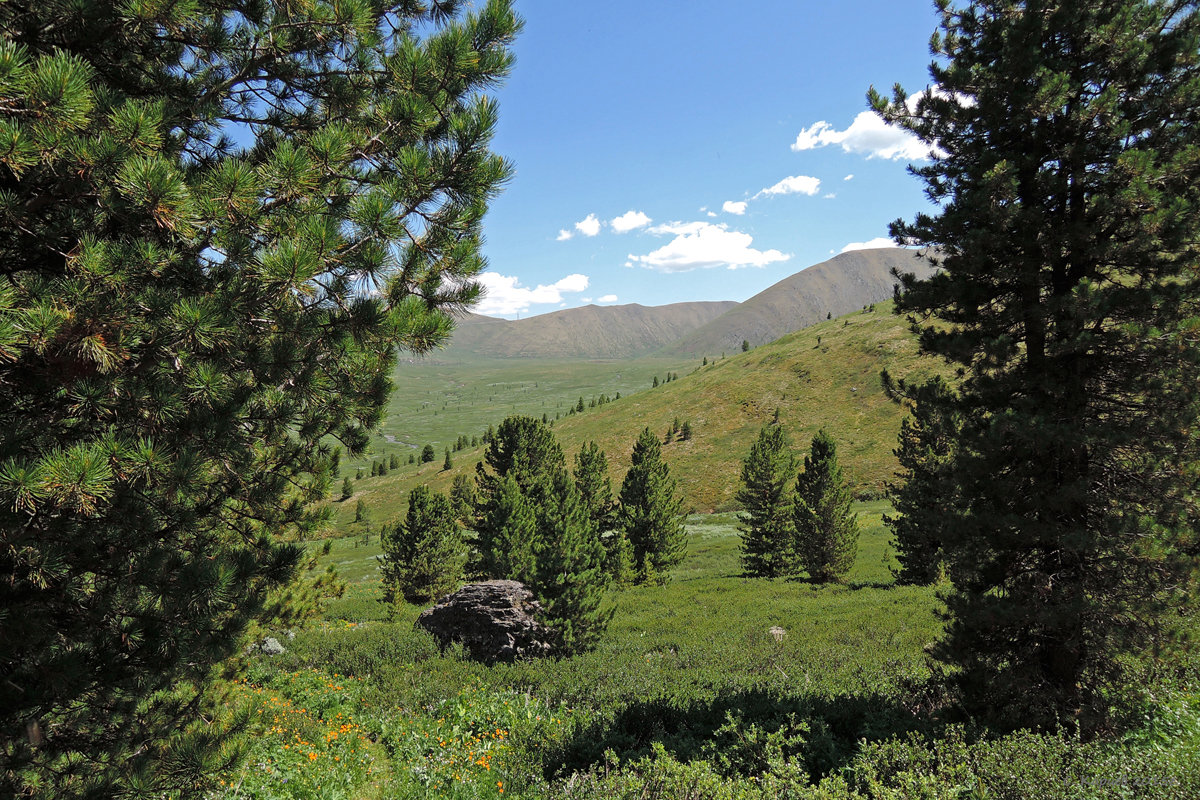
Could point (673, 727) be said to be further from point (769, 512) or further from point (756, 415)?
point (756, 415)

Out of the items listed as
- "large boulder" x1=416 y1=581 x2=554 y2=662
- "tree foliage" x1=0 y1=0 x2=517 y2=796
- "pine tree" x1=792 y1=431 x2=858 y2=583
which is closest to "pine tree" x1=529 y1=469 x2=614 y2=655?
"large boulder" x1=416 y1=581 x2=554 y2=662

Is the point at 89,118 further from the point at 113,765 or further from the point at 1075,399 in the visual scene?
the point at 1075,399

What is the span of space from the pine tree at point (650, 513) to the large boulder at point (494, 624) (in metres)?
17.0

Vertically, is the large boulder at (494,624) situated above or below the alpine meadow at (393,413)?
below

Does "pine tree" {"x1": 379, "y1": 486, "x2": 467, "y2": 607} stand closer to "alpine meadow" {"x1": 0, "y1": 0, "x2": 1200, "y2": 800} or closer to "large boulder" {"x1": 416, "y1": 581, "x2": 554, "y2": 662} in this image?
"large boulder" {"x1": 416, "y1": 581, "x2": 554, "y2": 662}

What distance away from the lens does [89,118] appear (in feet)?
10.7

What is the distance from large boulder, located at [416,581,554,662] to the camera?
14.8 m

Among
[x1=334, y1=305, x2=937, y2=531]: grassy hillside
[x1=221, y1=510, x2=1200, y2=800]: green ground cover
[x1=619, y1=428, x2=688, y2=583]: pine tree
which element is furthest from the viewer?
[x1=334, y1=305, x2=937, y2=531]: grassy hillside

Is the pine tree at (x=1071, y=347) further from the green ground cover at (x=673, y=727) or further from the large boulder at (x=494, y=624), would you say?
the large boulder at (x=494, y=624)

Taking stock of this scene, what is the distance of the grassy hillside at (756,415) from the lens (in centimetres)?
7356

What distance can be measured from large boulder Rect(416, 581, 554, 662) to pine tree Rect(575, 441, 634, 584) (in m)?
14.4

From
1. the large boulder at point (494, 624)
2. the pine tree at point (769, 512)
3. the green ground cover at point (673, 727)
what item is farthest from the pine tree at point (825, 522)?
the large boulder at point (494, 624)

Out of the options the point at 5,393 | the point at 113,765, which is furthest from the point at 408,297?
the point at 113,765

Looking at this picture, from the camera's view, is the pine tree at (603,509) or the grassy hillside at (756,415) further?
the grassy hillside at (756,415)
